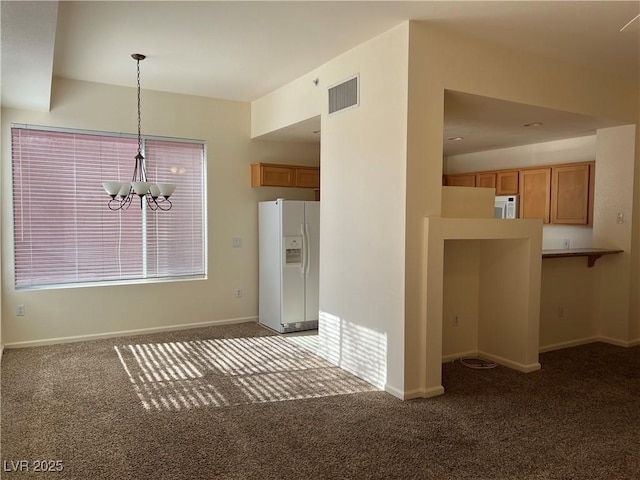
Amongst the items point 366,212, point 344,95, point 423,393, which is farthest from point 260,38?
point 423,393

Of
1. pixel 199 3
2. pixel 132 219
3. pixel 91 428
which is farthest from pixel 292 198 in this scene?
pixel 91 428

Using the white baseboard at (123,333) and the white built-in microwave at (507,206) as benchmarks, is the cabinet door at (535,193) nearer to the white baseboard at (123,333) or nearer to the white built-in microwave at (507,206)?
the white built-in microwave at (507,206)

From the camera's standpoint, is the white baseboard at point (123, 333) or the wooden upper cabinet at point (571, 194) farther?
the wooden upper cabinet at point (571, 194)

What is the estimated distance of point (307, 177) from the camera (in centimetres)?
641

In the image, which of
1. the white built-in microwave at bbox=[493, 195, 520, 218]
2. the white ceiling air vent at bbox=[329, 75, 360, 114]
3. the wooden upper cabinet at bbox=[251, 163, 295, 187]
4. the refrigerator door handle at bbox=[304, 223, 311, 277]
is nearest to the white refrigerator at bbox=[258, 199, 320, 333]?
the refrigerator door handle at bbox=[304, 223, 311, 277]

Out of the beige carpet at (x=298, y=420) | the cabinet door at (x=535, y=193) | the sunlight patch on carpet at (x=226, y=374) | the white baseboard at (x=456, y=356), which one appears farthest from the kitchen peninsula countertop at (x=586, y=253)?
the sunlight patch on carpet at (x=226, y=374)

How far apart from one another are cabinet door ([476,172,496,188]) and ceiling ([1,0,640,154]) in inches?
80.6

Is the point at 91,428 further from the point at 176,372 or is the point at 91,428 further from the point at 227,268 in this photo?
the point at 227,268

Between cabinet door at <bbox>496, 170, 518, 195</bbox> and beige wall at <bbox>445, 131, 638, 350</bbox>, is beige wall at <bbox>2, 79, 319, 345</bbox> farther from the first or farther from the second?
beige wall at <bbox>445, 131, 638, 350</bbox>

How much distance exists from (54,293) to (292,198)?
3173 mm

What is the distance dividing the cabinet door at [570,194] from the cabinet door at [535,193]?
88 millimetres

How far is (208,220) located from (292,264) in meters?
1.25

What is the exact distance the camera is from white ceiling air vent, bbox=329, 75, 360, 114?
4145mm

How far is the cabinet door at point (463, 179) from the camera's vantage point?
765 cm
